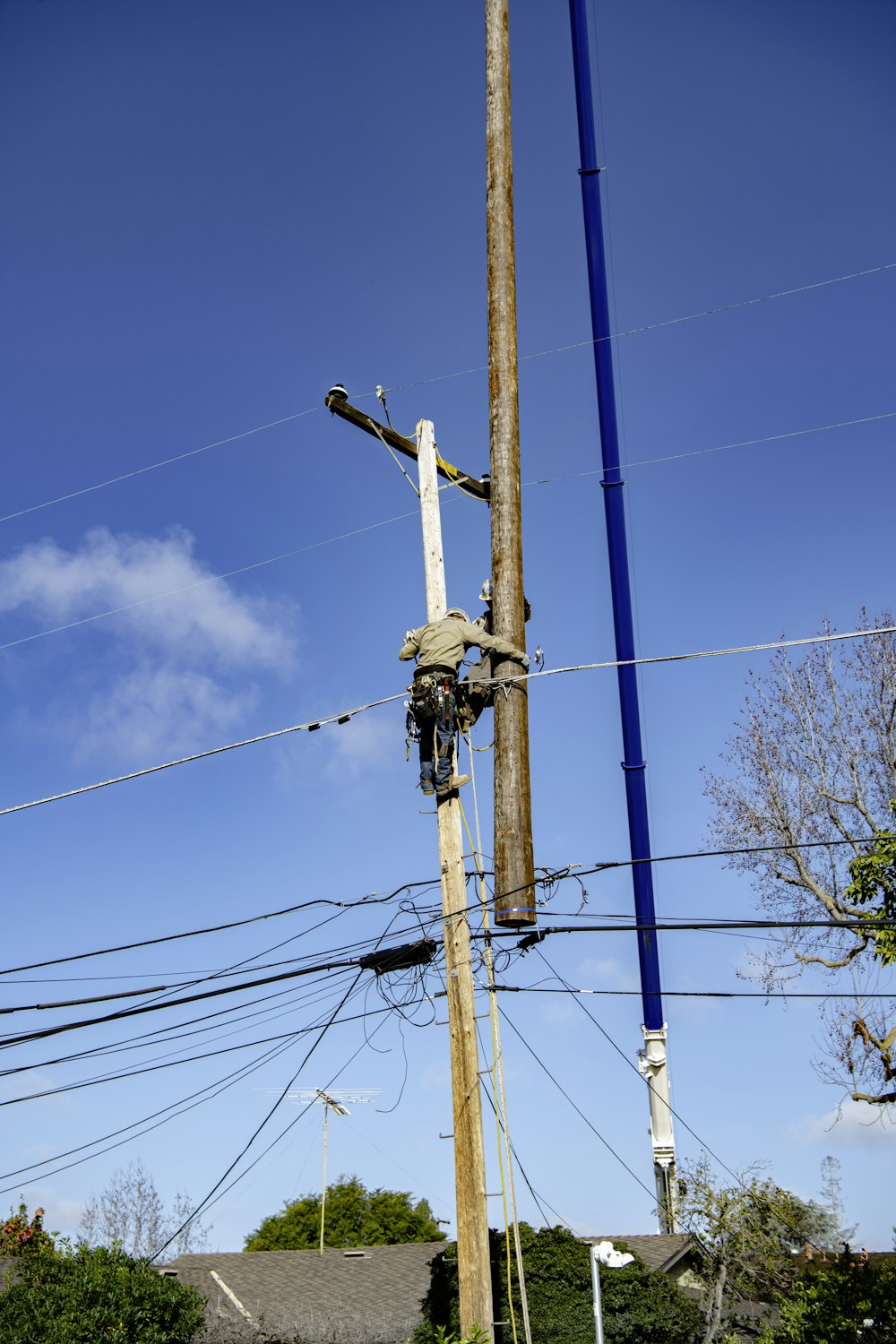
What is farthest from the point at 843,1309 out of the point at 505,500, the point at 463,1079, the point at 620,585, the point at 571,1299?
the point at 620,585

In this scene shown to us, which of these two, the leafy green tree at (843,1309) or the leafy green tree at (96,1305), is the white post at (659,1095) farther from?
the leafy green tree at (96,1305)

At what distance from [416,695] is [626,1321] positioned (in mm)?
11688

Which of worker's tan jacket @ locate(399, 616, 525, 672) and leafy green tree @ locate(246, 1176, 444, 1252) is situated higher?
worker's tan jacket @ locate(399, 616, 525, 672)

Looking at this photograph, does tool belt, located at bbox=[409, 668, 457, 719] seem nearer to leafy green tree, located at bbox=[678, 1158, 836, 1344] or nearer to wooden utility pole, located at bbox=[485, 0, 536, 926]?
wooden utility pole, located at bbox=[485, 0, 536, 926]

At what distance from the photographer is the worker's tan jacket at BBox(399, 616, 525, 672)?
10.5m

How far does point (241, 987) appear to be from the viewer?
35.1 ft

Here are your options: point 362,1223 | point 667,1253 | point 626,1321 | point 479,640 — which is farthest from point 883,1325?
point 362,1223

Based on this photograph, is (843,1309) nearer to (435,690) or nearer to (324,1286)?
(435,690)

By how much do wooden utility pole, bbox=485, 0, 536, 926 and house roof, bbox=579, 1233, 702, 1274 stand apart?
59.5ft

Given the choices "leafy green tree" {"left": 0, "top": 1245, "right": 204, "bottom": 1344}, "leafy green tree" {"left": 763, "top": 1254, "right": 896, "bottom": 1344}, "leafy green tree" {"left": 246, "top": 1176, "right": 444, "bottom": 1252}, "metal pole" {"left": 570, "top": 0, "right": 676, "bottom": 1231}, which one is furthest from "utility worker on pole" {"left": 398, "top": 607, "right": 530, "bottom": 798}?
"leafy green tree" {"left": 246, "top": 1176, "right": 444, "bottom": 1252}

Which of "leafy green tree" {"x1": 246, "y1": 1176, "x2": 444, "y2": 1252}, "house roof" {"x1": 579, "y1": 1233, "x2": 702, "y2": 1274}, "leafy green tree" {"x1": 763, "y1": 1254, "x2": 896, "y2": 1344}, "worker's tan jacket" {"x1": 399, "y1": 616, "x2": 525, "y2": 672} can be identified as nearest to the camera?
"worker's tan jacket" {"x1": 399, "y1": 616, "x2": 525, "y2": 672}

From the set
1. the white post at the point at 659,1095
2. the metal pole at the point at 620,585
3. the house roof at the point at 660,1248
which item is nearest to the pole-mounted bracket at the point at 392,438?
the metal pole at the point at 620,585

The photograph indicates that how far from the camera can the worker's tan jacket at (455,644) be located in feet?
34.4

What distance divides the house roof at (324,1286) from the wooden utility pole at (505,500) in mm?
19256
